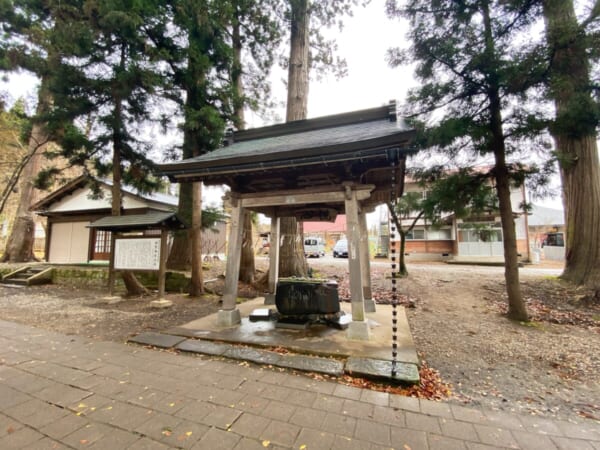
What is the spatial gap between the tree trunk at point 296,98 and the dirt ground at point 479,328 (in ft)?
4.96

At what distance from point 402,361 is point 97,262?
13765 mm

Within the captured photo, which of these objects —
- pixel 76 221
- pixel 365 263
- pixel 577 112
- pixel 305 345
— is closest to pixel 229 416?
pixel 305 345

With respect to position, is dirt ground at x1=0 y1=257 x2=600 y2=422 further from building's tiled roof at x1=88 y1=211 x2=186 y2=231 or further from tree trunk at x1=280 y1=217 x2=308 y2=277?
building's tiled roof at x1=88 y1=211 x2=186 y2=231

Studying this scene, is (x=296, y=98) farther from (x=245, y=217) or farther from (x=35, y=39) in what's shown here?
(x=35, y=39)

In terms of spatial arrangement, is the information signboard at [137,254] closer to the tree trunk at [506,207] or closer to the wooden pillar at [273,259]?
the wooden pillar at [273,259]

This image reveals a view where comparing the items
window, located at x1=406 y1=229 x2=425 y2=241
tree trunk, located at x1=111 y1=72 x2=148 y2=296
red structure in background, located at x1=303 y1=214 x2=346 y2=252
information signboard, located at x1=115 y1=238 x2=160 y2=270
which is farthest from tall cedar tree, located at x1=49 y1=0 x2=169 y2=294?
red structure in background, located at x1=303 y1=214 x2=346 y2=252

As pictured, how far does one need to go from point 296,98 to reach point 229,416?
7988mm

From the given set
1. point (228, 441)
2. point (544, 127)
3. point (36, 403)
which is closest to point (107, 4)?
point (36, 403)

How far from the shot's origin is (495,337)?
4160mm

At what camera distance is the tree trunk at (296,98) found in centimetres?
762

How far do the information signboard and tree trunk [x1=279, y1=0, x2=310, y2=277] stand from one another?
333 centimetres

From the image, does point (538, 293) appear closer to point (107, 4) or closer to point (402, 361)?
point (402, 361)

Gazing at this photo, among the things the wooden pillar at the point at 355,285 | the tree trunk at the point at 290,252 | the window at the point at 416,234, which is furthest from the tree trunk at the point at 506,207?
the window at the point at 416,234

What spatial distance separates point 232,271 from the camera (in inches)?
172
